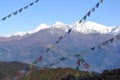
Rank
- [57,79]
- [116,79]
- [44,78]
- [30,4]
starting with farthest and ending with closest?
1. [44,78]
2. [57,79]
3. [116,79]
4. [30,4]

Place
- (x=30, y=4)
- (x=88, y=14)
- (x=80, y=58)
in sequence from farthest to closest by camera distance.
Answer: (x=30, y=4), (x=88, y=14), (x=80, y=58)

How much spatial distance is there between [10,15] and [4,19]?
1.52ft

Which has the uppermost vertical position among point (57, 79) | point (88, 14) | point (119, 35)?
point (57, 79)

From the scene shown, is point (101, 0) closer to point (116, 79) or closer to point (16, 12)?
point (16, 12)

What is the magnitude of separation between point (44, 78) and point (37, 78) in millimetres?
5641

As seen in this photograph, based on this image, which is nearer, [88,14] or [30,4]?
[88,14]

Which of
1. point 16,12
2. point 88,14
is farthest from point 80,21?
point 16,12

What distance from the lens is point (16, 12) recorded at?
455 inches

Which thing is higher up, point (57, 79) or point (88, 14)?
point (57, 79)

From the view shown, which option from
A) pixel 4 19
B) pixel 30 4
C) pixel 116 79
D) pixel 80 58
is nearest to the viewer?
pixel 80 58

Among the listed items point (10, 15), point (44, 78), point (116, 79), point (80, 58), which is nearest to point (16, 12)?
point (10, 15)

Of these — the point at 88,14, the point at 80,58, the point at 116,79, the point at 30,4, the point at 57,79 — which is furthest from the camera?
the point at 57,79

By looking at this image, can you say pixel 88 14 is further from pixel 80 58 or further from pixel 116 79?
pixel 116 79

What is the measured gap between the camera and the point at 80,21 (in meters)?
9.78
